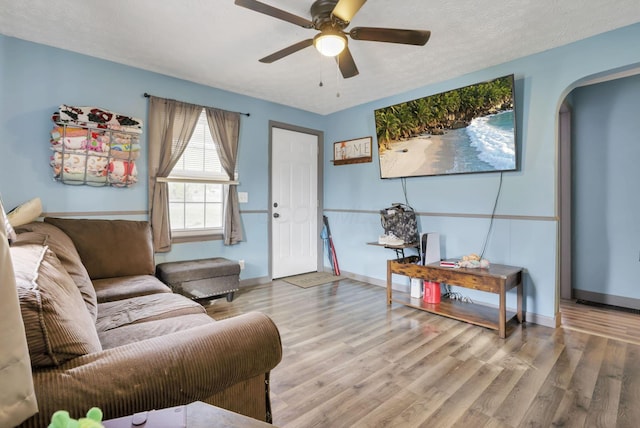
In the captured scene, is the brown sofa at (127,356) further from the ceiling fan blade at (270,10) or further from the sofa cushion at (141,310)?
the ceiling fan blade at (270,10)

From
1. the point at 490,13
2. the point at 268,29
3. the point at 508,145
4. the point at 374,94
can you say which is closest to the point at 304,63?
the point at 268,29

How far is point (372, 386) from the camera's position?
194 cm

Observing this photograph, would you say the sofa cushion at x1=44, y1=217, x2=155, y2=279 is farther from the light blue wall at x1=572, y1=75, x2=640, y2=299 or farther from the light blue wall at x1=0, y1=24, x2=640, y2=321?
the light blue wall at x1=572, y1=75, x2=640, y2=299

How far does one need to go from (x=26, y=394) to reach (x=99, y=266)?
248cm

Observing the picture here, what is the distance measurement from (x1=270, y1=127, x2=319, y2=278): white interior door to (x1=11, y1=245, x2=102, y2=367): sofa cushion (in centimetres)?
337

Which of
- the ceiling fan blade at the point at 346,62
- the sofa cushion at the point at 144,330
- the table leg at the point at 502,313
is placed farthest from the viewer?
the table leg at the point at 502,313

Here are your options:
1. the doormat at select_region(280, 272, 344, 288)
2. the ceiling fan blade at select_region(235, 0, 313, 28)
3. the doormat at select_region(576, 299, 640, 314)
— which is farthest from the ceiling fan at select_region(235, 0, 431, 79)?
the doormat at select_region(576, 299, 640, 314)

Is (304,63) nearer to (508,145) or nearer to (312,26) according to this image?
(312,26)

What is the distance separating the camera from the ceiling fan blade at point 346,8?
187cm

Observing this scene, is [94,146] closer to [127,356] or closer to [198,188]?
[198,188]

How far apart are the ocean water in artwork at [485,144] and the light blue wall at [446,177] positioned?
0.40 feet

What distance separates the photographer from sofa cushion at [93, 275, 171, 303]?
2215 millimetres

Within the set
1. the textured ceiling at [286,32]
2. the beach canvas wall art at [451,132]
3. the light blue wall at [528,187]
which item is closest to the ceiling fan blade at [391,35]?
the textured ceiling at [286,32]

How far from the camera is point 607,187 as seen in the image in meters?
3.47
